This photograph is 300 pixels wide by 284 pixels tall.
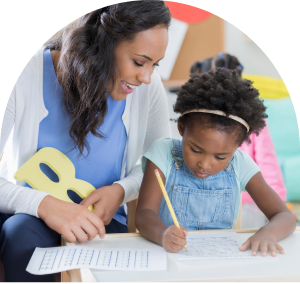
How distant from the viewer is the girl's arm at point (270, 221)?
748 mm

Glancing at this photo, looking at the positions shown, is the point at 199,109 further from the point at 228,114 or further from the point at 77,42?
the point at 77,42

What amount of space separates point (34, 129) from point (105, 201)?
292mm

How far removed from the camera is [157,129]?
121 cm

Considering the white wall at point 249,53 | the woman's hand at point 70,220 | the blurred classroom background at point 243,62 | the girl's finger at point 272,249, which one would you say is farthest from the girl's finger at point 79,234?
the white wall at point 249,53

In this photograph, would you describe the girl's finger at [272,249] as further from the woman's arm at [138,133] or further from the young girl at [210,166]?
the woman's arm at [138,133]

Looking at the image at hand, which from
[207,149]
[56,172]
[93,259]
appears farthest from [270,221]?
[56,172]

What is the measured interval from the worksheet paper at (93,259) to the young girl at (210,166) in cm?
11

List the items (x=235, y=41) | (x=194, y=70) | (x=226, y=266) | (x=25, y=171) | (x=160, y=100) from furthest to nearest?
(x=235, y=41) < (x=194, y=70) < (x=160, y=100) < (x=25, y=171) < (x=226, y=266)

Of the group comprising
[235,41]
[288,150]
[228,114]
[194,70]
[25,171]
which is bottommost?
[288,150]

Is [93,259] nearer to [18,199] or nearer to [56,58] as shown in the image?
[18,199]

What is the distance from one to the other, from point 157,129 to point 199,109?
0.93 ft

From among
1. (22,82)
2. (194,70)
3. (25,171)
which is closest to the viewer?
(25,171)

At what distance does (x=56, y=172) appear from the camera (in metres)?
0.92

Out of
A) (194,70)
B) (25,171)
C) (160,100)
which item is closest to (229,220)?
(160,100)
